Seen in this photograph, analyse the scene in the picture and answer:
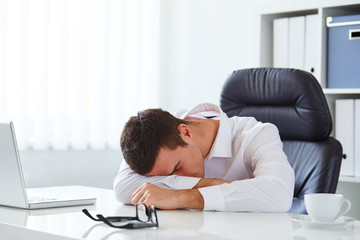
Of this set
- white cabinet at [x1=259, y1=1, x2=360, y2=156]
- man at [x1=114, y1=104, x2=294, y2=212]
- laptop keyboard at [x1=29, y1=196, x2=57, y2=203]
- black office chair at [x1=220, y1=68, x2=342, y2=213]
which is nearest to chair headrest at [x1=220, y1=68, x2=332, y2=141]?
black office chair at [x1=220, y1=68, x2=342, y2=213]

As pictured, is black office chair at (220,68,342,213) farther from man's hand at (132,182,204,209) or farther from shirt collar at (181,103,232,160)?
man's hand at (132,182,204,209)

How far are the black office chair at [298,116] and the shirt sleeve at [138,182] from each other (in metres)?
0.49

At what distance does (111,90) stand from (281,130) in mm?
1421

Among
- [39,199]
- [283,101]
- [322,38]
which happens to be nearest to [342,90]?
[322,38]

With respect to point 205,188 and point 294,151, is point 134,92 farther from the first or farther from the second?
point 205,188

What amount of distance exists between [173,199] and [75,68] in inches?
68.0

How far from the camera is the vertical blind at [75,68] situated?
281cm

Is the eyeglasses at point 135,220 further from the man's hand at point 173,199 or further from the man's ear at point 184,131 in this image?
the man's ear at point 184,131

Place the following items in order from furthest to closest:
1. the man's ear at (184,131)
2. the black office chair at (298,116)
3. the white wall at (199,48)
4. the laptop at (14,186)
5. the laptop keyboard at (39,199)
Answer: the white wall at (199,48) < the black office chair at (298,116) < the man's ear at (184,131) < the laptop keyboard at (39,199) < the laptop at (14,186)

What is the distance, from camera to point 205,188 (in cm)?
153

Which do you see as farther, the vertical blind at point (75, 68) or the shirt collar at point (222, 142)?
the vertical blind at point (75, 68)

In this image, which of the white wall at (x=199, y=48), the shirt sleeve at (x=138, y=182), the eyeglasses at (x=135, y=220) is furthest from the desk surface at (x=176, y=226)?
the white wall at (x=199, y=48)

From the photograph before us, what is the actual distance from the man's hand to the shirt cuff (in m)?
0.01

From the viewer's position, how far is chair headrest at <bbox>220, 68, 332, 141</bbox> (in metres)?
2.03
